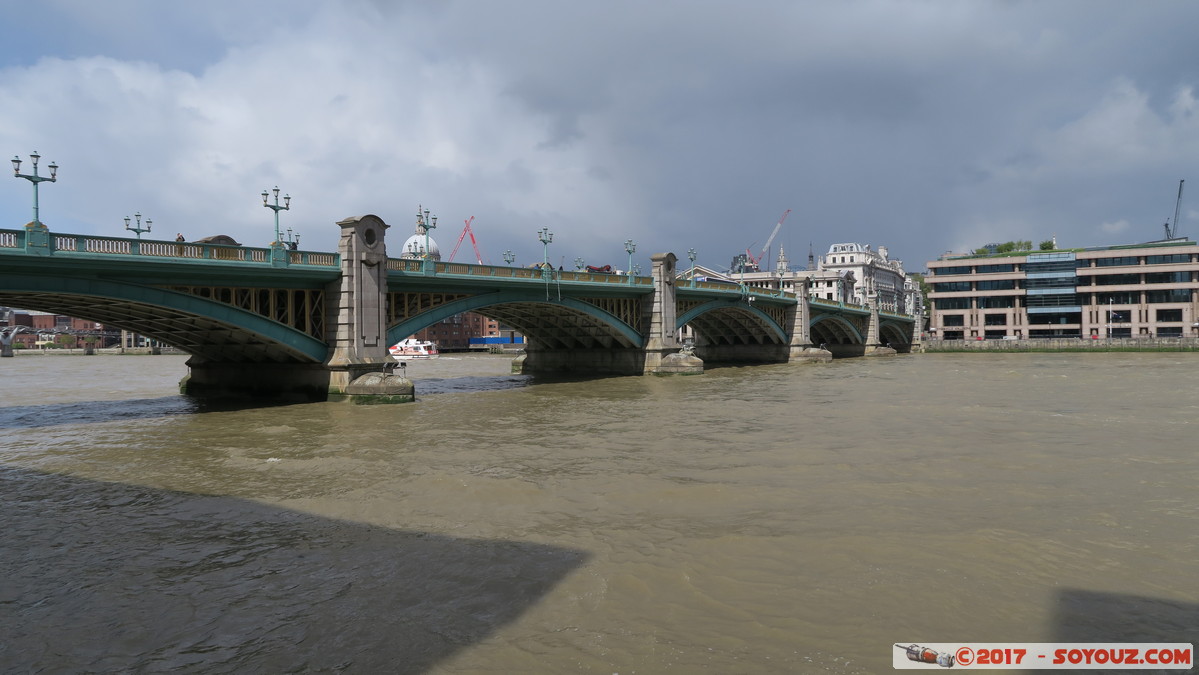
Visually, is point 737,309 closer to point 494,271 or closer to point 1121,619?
point 494,271

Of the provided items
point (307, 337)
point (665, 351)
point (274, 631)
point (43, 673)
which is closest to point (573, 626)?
point (274, 631)

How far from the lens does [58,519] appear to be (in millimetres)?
12617

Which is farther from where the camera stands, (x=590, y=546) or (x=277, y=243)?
(x=277, y=243)

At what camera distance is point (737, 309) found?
6706 cm

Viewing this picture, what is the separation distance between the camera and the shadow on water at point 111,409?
91.9 ft

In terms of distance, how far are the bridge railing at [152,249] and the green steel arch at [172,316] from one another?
1162mm

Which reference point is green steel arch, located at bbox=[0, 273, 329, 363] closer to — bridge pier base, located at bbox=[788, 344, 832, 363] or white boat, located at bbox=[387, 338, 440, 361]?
bridge pier base, located at bbox=[788, 344, 832, 363]

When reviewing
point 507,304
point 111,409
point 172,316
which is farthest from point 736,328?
point 111,409

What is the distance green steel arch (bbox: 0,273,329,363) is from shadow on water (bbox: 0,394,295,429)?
2.63 m

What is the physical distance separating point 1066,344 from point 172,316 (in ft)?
332

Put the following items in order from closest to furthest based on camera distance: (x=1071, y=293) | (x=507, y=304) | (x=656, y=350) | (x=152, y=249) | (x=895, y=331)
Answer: (x=152, y=249)
(x=507, y=304)
(x=656, y=350)
(x=895, y=331)
(x=1071, y=293)

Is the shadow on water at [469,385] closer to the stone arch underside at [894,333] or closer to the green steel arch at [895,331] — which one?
the green steel arch at [895,331]

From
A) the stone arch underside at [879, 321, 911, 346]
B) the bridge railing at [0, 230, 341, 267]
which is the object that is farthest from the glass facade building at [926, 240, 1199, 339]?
the bridge railing at [0, 230, 341, 267]

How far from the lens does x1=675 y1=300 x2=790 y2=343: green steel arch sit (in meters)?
57.9
